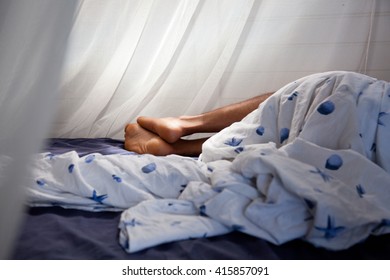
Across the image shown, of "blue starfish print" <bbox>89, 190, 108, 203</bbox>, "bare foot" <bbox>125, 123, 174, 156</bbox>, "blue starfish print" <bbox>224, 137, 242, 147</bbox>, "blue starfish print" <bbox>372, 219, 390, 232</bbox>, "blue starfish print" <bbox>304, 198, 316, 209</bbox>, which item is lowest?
"bare foot" <bbox>125, 123, 174, 156</bbox>

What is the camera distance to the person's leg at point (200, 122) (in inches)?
47.3

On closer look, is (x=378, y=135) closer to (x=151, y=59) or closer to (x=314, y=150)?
(x=314, y=150)

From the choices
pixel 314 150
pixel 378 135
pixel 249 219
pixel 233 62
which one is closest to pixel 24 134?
pixel 249 219

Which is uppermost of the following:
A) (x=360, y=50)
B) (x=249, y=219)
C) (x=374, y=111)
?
(x=360, y=50)

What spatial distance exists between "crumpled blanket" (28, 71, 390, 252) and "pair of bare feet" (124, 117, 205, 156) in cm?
38

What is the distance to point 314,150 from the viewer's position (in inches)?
24.6

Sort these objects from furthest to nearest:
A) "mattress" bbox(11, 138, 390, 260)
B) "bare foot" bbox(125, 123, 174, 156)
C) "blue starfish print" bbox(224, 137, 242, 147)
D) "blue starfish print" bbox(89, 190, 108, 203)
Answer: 1. "bare foot" bbox(125, 123, 174, 156)
2. "blue starfish print" bbox(224, 137, 242, 147)
3. "blue starfish print" bbox(89, 190, 108, 203)
4. "mattress" bbox(11, 138, 390, 260)

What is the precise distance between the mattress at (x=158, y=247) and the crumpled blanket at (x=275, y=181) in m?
0.01

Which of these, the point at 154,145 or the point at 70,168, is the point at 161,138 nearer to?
the point at 154,145

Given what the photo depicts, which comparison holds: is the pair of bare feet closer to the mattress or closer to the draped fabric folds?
the draped fabric folds

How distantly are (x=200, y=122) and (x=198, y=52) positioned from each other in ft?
1.11

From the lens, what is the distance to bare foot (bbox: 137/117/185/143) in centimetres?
118

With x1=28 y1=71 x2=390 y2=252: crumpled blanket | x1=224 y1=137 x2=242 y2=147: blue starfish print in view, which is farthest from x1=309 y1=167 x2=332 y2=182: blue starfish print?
x1=224 y1=137 x2=242 y2=147: blue starfish print
